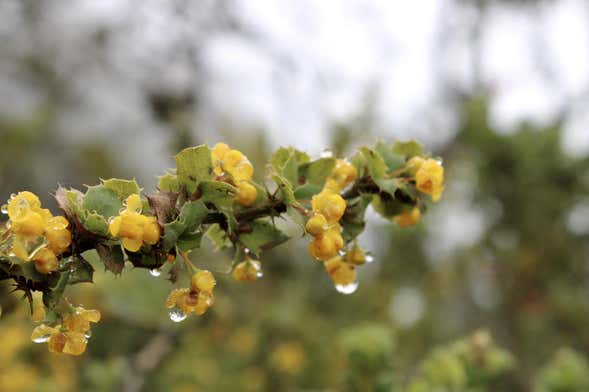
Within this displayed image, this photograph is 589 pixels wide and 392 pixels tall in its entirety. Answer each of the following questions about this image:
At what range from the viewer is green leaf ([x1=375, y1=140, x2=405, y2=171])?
0.79 metres

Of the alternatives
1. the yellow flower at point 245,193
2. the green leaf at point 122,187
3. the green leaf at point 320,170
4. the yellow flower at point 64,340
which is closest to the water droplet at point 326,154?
the green leaf at point 320,170

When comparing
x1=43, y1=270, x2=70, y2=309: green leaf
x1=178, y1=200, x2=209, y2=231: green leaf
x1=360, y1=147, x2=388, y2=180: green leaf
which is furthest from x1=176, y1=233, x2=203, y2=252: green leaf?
x1=360, y1=147, x2=388, y2=180: green leaf

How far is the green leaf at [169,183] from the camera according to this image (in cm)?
67

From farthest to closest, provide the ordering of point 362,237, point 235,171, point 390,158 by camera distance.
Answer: point 362,237
point 390,158
point 235,171

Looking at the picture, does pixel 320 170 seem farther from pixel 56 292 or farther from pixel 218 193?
pixel 56 292

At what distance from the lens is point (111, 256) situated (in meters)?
0.62

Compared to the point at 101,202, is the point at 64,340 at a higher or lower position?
lower

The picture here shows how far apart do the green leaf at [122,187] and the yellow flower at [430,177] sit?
0.31m

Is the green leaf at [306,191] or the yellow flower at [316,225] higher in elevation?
the green leaf at [306,191]

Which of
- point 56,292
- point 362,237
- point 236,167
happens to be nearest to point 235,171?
point 236,167

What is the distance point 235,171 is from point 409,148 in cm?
24

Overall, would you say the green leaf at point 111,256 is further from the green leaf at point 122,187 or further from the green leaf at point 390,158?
the green leaf at point 390,158

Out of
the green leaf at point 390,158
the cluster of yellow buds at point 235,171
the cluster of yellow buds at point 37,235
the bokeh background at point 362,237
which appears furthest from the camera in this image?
the bokeh background at point 362,237

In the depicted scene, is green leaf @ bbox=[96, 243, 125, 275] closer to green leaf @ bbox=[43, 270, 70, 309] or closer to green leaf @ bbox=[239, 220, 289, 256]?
green leaf @ bbox=[43, 270, 70, 309]
